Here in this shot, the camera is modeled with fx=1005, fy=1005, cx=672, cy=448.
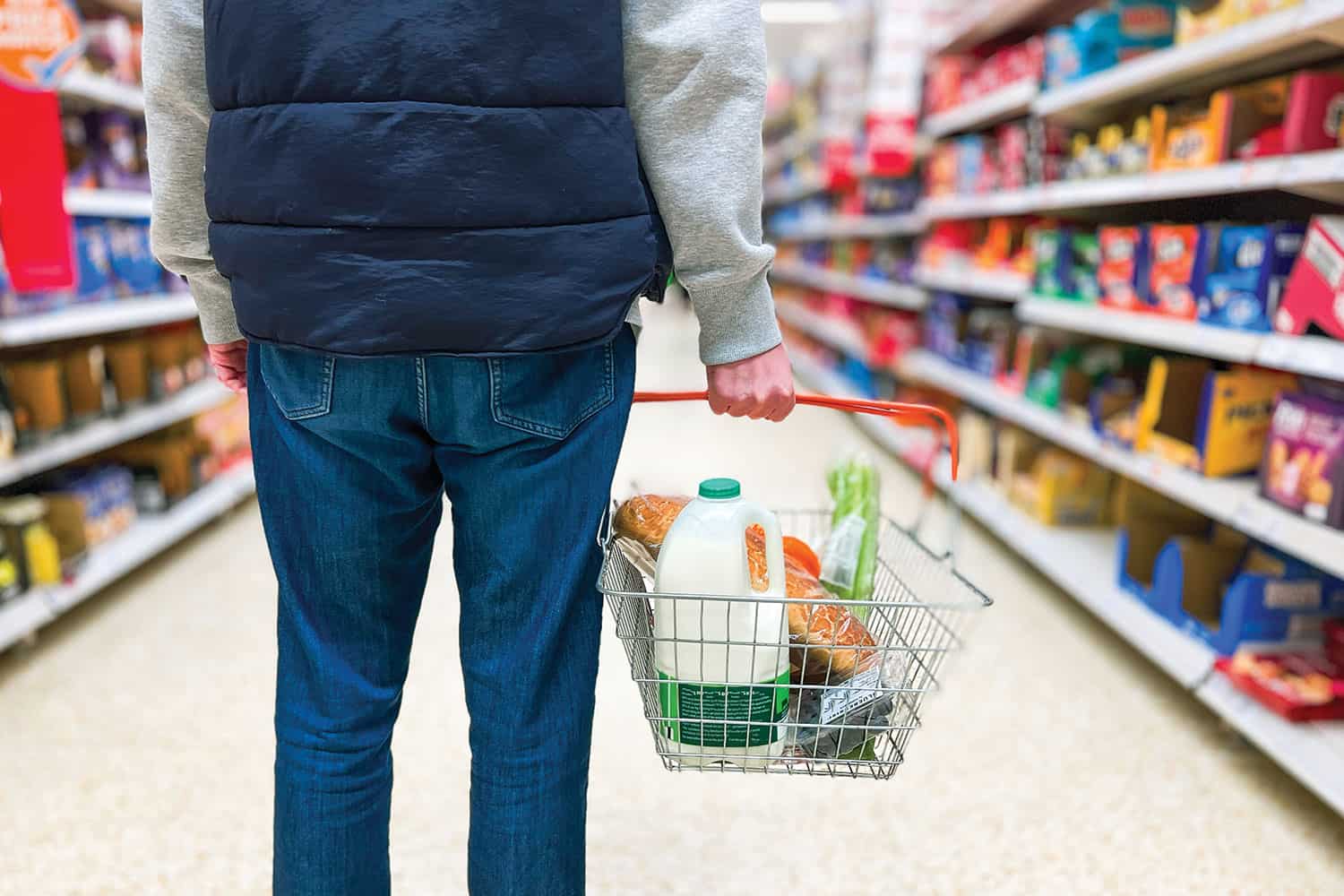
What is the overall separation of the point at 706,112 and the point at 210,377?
3.44m

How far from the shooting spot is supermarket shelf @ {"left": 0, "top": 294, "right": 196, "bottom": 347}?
2.44 meters

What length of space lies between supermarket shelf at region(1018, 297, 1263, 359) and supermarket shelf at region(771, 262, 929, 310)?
1463 millimetres

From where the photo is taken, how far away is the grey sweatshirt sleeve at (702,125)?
87 centimetres

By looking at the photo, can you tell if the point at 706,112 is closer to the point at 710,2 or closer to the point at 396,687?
the point at 710,2

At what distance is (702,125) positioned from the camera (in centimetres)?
91

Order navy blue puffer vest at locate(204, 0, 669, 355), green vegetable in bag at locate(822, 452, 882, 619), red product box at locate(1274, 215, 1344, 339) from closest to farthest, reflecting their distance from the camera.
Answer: navy blue puffer vest at locate(204, 0, 669, 355) < green vegetable in bag at locate(822, 452, 882, 619) < red product box at locate(1274, 215, 1344, 339)

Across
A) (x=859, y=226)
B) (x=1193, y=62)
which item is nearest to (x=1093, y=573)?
(x=1193, y=62)

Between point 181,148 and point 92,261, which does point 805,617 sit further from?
point 92,261

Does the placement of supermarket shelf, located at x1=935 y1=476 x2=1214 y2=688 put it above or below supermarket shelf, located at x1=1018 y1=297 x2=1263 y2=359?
below

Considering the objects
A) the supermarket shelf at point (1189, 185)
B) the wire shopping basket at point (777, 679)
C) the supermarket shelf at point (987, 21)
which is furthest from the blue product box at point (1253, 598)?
the supermarket shelf at point (987, 21)

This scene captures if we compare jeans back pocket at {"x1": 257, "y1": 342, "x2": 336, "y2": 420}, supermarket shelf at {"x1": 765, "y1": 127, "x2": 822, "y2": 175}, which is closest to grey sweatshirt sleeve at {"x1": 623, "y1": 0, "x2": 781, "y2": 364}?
jeans back pocket at {"x1": 257, "y1": 342, "x2": 336, "y2": 420}

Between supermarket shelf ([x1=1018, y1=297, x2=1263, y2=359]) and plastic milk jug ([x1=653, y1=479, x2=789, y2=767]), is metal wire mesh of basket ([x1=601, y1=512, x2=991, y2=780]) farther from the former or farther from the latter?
supermarket shelf ([x1=1018, y1=297, x2=1263, y2=359])

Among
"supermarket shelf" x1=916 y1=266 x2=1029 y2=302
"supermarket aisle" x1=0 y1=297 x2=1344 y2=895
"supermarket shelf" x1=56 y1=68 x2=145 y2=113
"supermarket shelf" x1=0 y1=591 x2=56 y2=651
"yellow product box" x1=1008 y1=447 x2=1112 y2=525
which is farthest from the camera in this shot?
"supermarket shelf" x1=916 y1=266 x2=1029 y2=302

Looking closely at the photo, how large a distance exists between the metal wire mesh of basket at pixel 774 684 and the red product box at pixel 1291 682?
122 centimetres
